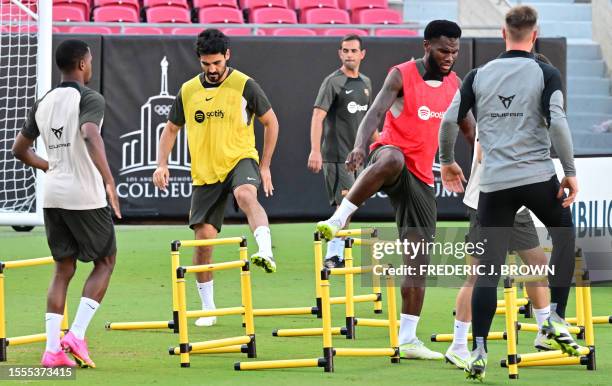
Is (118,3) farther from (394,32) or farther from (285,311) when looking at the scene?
(285,311)

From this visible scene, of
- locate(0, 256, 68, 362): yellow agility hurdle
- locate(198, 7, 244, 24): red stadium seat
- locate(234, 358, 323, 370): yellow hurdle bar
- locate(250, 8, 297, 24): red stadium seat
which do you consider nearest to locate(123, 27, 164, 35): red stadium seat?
locate(198, 7, 244, 24): red stadium seat

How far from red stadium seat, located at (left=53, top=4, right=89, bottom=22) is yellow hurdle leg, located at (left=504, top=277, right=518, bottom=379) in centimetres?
1376

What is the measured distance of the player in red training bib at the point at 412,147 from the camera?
8.78 meters

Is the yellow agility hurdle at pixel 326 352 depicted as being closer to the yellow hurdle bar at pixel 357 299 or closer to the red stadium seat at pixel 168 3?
the yellow hurdle bar at pixel 357 299

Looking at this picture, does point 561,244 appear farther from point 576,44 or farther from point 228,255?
point 576,44

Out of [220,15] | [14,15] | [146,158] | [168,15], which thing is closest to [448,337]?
[14,15]

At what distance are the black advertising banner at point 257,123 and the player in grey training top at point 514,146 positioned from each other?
10929mm

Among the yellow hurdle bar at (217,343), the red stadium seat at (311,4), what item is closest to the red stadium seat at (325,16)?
the red stadium seat at (311,4)

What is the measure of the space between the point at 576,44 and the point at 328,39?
6.10 metres

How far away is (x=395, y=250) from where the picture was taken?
962cm

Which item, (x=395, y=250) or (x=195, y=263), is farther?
(x=195, y=263)

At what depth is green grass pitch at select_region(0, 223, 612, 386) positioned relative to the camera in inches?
328

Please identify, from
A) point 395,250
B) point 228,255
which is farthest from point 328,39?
point 395,250

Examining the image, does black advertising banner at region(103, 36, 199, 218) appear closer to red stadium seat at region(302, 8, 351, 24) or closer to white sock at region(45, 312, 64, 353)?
red stadium seat at region(302, 8, 351, 24)
